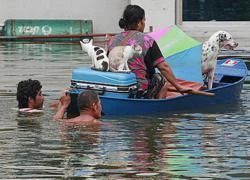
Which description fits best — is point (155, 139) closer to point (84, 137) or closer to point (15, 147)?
point (84, 137)

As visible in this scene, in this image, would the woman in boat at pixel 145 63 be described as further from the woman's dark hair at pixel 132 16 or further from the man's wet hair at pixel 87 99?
the man's wet hair at pixel 87 99

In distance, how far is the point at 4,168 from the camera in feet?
30.6

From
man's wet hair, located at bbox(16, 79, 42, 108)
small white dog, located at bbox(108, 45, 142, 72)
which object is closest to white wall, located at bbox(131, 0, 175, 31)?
small white dog, located at bbox(108, 45, 142, 72)

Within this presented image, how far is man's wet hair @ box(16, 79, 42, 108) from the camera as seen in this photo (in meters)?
13.0

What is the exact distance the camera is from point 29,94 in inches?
517

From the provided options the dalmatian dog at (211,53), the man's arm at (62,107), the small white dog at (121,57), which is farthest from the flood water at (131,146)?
the small white dog at (121,57)

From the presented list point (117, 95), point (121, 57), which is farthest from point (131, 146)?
point (121, 57)

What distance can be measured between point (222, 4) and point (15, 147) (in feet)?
86.7

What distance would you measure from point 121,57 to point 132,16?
0.63 m

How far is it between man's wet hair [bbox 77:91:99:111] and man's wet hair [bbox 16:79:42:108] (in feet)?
4.00

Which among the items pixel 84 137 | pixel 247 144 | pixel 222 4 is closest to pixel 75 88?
pixel 84 137

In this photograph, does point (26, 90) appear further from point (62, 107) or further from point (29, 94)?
point (62, 107)

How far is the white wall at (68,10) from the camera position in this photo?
119 feet

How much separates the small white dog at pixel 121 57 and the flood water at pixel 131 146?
28.2 inches
